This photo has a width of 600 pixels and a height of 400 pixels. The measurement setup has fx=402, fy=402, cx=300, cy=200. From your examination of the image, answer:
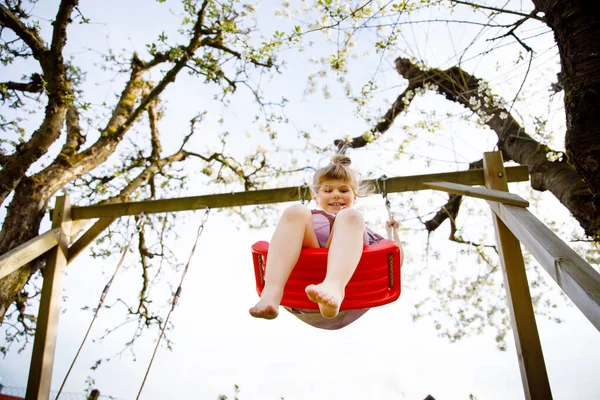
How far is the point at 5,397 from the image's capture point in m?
6.30

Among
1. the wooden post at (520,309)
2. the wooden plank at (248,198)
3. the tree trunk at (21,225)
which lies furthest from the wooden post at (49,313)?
the wooden post at (520,309)

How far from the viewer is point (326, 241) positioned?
6.27 feet

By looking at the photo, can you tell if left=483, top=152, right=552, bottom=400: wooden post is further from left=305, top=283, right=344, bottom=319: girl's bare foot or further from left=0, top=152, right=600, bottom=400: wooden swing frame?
left=305, top=283, right=344, bottom=319: girl's bare foot

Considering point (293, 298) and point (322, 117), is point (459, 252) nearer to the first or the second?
point (322, 117)

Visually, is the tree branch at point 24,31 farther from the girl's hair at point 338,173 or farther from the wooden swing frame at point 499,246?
the girl's hair at point 338,173

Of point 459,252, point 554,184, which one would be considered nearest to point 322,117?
point 459,252

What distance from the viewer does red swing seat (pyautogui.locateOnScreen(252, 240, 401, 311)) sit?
1.66 m

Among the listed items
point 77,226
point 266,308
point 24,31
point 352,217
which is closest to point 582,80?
point 352,217

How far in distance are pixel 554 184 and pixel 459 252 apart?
7.16 ft

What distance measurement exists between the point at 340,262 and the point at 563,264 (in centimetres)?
76

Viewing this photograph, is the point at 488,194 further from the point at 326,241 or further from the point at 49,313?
the point at 49,313

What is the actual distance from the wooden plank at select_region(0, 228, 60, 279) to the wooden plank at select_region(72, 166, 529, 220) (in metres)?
0.26

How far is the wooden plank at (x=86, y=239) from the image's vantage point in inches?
120

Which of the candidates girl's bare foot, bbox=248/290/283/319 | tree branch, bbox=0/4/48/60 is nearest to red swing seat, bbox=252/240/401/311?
girl's bare foot, bbox=248/290/283/319
